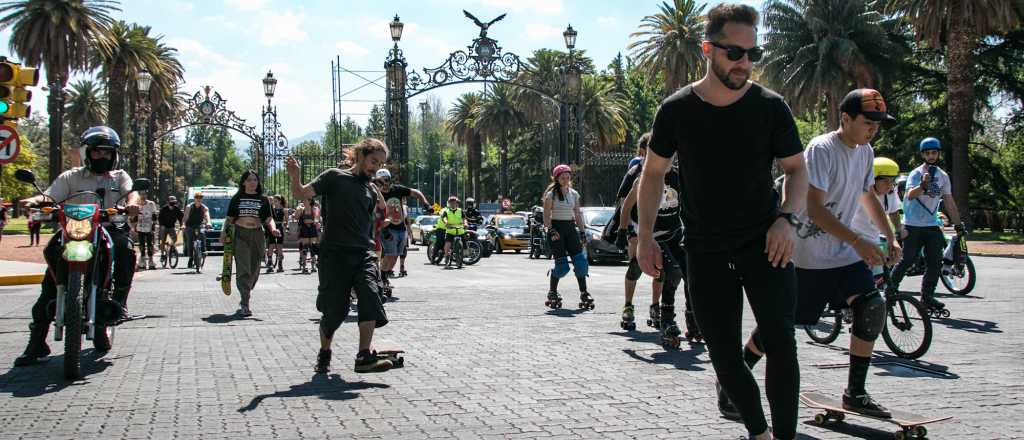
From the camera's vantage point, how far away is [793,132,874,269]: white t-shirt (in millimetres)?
5125

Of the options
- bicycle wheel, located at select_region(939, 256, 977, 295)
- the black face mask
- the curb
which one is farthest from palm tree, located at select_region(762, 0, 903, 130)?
the black face mask

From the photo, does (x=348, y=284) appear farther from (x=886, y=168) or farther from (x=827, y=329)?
(x=886, y=168)

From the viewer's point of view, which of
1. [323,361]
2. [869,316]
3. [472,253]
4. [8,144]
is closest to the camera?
[869,316]

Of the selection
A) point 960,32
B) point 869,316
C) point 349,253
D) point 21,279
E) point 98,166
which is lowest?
point 21,279

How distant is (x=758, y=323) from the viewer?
12.4 feet

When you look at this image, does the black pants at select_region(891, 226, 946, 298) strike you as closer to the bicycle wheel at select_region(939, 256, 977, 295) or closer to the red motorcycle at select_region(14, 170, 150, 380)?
the bicycle wheel at select_region(939, 256, 977, 295)

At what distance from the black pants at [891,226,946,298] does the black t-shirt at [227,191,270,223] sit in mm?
7062

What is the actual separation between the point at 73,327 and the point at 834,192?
481 cm

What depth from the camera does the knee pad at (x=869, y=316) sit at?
491cm

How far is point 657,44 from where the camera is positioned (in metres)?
44.5

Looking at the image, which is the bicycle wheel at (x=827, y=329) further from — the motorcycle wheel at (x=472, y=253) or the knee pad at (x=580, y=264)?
the motorcycle wheel at (x=472, y=253)

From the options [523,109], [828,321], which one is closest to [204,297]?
[828,321]

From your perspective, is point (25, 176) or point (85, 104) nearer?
point (25, 176)

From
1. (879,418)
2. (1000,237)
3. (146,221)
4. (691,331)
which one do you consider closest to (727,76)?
(879,418)
